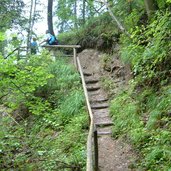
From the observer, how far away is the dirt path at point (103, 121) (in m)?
6.61

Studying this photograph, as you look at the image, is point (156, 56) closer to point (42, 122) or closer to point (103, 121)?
point (103, 121)

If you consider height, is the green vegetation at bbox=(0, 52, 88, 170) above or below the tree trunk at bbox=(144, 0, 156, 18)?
below

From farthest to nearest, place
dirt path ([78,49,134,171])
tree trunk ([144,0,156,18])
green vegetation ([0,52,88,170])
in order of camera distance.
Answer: tree trunk ([144,0,156,18])
green vegetation ([0,52,88,170])
dirt path ([78,49,134,171])

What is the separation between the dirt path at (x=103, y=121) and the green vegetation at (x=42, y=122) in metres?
0.49

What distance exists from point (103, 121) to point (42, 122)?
2752 mm

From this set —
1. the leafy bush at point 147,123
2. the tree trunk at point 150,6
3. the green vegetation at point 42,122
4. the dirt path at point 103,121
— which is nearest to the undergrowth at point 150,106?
the leafy bush at point 147,123

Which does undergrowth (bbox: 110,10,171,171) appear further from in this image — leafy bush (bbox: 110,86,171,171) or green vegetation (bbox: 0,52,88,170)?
green vegetation (bbox: 0,52,88,170)

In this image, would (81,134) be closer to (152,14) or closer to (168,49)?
(168,49)

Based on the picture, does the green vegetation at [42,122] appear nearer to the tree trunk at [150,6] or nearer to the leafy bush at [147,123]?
the leafy bush at [147,123]

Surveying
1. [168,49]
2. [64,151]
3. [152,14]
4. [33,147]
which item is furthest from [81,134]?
[152,14]

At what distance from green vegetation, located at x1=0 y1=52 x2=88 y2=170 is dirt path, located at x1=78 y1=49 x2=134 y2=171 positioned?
1.61 feet

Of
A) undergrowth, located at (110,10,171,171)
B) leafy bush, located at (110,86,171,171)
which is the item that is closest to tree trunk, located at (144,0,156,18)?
undergrowth, located at (110,10,171,171)

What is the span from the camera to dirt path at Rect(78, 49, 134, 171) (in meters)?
6.61

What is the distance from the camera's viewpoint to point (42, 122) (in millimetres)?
10398
